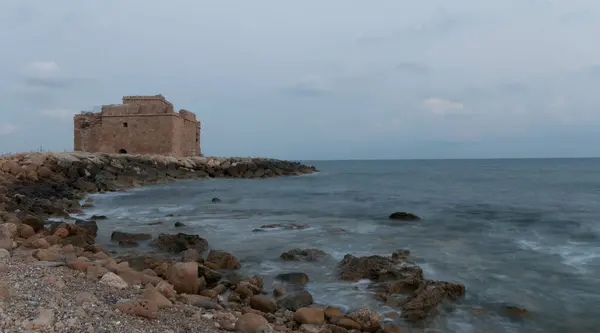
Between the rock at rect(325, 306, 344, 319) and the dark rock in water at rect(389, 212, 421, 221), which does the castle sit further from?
the rock at rect(325, 306, 344, 319)

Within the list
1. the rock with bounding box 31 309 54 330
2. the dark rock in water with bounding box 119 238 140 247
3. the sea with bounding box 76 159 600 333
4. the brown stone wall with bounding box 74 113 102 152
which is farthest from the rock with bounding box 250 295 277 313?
the brown stone wall with bounding box 74 113 102 152

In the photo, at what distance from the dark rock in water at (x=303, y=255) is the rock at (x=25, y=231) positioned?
4.13m

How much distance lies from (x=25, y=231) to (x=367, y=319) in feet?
18.9

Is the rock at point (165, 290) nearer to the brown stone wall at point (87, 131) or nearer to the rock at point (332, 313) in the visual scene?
the rock at point (332, 313)

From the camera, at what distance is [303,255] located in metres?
7.83

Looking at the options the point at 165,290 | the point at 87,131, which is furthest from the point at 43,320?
the point at 87,131

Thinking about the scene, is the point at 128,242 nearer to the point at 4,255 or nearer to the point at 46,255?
the point at 46,255

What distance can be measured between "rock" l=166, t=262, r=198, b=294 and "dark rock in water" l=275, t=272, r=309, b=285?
5.28 ft

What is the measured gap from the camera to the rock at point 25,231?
7.16m

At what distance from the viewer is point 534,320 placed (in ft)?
17.4

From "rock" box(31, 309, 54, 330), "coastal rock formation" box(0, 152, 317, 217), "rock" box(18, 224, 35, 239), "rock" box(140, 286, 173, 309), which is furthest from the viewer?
"coastal rock formation" box(0, 152, 317, 217)

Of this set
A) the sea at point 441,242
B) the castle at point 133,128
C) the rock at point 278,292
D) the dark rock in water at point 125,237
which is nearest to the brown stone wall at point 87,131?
the castle at point 133,128

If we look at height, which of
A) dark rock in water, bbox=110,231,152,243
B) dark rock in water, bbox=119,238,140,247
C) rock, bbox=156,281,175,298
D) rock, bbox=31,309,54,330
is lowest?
dark rock in water, bbox=119,238,140,247

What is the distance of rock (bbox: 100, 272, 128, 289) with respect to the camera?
464cm
